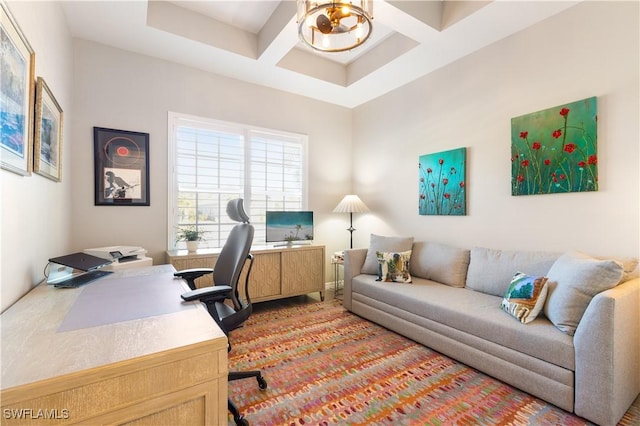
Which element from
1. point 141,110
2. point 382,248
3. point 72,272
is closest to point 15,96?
point 72,272

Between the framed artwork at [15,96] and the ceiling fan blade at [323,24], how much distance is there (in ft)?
4.65

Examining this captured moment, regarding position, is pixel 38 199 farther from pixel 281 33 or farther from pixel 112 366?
pixel 281 33

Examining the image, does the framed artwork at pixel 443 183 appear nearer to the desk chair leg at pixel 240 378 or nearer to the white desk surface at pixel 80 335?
the desk chair leg at pixel 240 378

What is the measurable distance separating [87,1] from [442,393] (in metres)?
3.82

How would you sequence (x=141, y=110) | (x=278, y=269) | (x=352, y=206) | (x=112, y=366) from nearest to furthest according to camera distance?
(x=112, y=366)
(x=141, y=110)
(x=278, y=269)
(x=352, y=206)

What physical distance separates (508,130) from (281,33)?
229 centimetres

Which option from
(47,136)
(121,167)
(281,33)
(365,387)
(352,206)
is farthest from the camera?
(352,206)

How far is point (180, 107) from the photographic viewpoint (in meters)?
3.19

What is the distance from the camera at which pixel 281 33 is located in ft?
8.65

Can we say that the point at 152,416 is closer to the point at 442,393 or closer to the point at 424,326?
the point at 442,393

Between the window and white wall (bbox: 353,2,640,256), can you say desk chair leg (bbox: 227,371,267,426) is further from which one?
white wall (bbox: 353,2,640,256)

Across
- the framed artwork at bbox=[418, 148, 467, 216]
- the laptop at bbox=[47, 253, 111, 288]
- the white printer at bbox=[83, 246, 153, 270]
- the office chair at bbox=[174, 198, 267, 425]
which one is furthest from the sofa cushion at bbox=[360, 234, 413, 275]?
the laptop at bbox=[47, 253, 111, 288]

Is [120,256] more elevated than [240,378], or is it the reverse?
[120,256]

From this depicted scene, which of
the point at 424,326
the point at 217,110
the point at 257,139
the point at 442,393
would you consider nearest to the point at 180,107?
the point at 217,110
